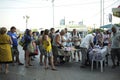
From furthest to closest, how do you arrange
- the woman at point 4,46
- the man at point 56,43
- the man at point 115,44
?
the man at point 56,43
the man at point 115,44
the woman at point 4,46

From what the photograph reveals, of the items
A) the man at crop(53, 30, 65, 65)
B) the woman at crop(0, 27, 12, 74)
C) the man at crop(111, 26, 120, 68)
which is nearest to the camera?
the woman at crop(0, 27, 12, 74)

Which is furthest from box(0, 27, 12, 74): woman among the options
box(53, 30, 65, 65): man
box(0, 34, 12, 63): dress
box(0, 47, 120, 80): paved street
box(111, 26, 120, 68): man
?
box(111, 26, 120, 68): man

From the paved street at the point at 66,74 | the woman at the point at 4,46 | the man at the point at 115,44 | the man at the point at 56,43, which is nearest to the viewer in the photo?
the paved street at the point at 66,74

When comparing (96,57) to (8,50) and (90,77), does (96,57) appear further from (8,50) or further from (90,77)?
(8,50)

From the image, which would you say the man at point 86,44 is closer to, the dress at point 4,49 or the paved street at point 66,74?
the paved street at point 66,74

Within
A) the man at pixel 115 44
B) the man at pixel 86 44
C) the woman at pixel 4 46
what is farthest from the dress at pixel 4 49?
the man at pixel 115 44

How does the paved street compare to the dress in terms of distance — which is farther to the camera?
the dress

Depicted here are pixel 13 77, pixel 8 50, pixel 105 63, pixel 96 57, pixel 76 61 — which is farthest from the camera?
pixel 76 61

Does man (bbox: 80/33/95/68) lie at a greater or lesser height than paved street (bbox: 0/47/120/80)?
greater

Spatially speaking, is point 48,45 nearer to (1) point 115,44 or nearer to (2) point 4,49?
(2) point 4,49

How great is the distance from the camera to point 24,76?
416 inches

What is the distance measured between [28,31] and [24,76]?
2.99m

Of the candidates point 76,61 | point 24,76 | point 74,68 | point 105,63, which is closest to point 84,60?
point 74,68

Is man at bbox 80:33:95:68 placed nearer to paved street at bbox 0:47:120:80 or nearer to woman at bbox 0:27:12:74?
paved street at bbox 0:47:120:80
